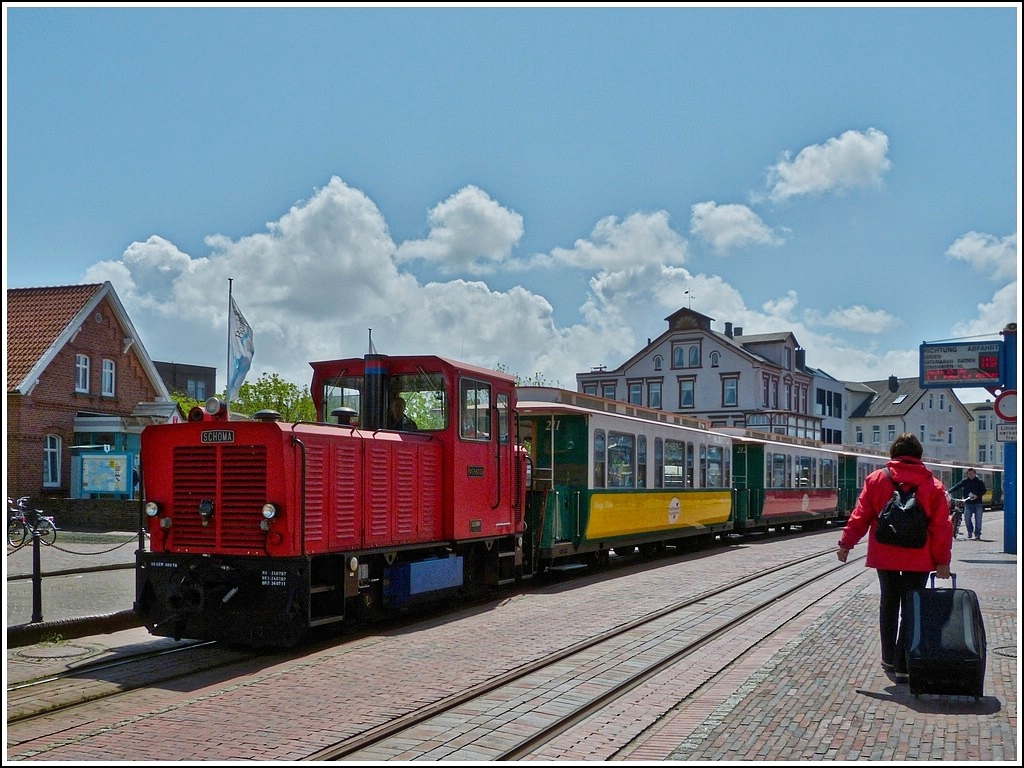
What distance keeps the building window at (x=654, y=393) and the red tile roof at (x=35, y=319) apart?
128 ft

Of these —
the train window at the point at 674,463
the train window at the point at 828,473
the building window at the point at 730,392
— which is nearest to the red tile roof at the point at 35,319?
the train window at the point at 674,463

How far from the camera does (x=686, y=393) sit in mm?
64250

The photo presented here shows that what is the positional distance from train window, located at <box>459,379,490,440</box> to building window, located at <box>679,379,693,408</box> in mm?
52400

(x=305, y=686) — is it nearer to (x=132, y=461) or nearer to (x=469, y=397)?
(x=469, y=397)

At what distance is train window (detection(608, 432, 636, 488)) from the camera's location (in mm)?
17344

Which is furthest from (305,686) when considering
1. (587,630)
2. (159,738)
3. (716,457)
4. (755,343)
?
(755,343)

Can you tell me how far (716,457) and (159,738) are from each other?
1826 centimetres

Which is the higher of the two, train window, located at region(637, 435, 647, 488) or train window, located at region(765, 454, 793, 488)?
train window, located at region(637, 435, 647, 488)

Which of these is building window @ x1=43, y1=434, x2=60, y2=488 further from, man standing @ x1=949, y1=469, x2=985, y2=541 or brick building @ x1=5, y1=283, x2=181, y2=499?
man standing @ x1=949, y1=469, x2=985, y2=541

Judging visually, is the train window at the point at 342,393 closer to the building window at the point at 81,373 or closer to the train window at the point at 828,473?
the train window at the point at 828,473

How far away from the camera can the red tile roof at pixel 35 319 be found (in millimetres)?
31641

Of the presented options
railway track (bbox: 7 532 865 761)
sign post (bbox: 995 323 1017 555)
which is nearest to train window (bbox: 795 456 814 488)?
sign post (bbox: 995 323 1017 555)

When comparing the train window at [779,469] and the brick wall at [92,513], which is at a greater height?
the train window at [779,469]

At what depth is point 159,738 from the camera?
6.32 m
